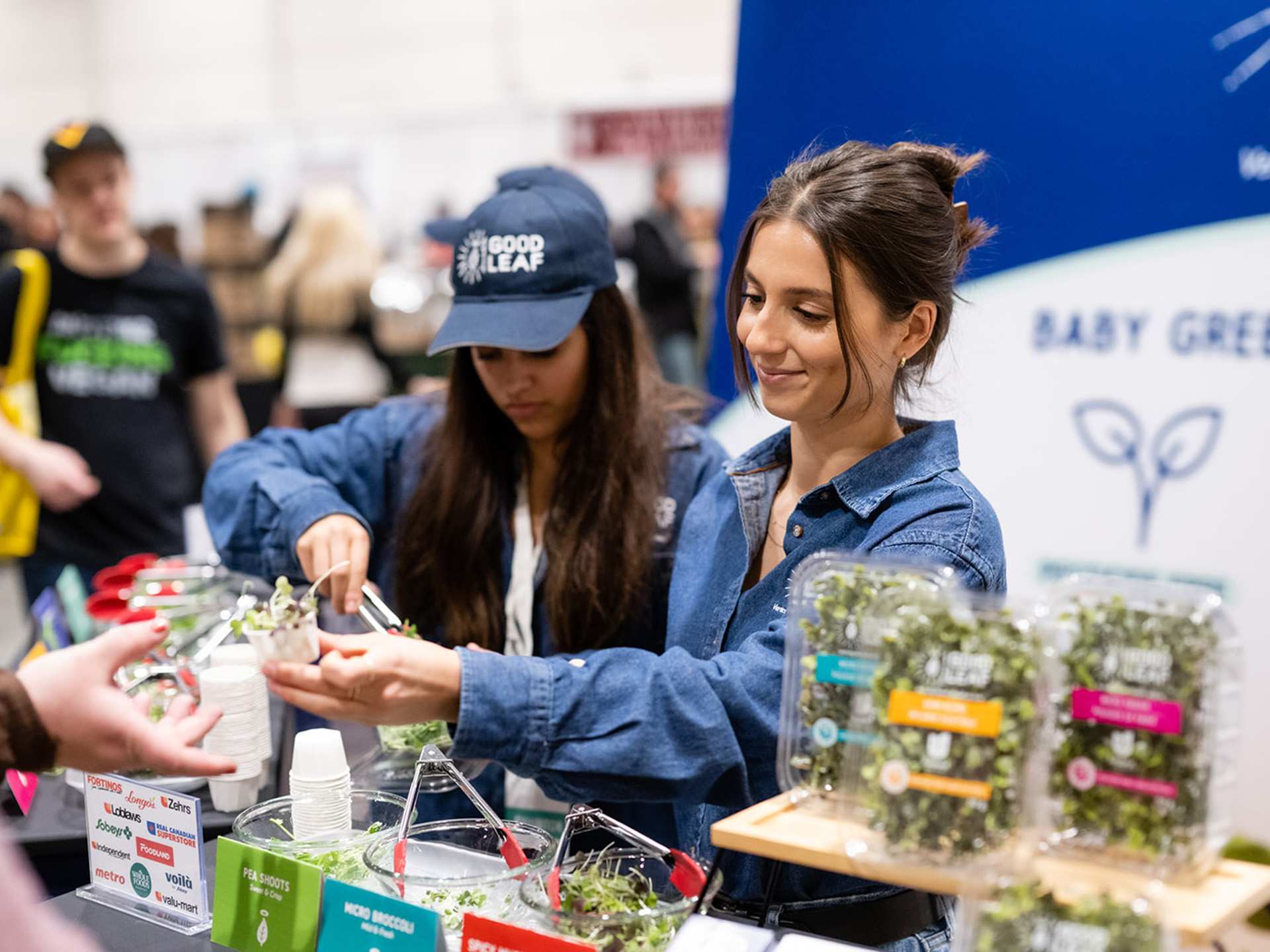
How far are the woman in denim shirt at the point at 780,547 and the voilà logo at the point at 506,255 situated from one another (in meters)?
0.41

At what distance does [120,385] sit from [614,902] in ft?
9.77

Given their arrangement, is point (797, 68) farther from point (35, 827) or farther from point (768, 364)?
point (35, 827)

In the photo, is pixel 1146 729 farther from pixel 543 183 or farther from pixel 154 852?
pixel 543 183

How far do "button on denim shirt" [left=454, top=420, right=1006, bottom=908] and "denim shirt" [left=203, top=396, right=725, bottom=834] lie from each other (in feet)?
1.52

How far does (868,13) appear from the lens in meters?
3.05

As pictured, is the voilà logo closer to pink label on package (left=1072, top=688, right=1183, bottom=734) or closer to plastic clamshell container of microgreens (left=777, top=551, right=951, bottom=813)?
plastic clamshell container of microgreens (left=777, top=551, right=951, bottom=813)

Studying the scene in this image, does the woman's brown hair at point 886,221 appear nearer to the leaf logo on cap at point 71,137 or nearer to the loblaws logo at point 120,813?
the loblaws logo at point 120,813

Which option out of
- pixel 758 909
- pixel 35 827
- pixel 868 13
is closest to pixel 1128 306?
pixel 868 13

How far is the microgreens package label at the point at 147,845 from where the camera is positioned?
144cm

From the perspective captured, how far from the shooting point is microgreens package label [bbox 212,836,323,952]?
133 cm

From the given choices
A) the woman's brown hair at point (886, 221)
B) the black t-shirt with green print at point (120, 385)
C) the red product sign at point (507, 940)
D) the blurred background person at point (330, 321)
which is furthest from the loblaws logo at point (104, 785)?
the blurred background person at point (330, 321)

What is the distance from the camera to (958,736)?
3.48 feet

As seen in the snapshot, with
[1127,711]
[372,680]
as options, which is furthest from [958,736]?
[372,680]

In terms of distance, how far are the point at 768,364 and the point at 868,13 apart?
1902 mm
